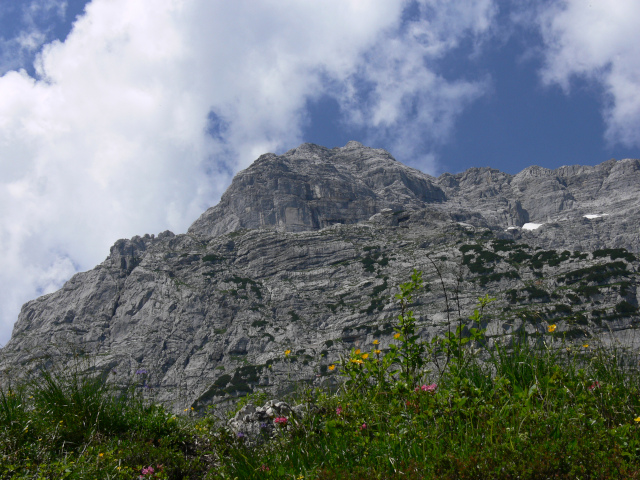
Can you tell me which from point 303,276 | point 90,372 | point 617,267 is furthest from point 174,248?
point 90,372

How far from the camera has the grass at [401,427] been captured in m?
3.35

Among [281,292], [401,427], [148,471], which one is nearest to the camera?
[401,427]

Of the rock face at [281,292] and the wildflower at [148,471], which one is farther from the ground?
the rock face at [281,292]

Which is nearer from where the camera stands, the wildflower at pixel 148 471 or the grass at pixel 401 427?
the grass at pixel 401 427

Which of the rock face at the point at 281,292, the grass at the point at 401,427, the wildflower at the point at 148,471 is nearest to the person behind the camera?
the grass at the point at 401,427

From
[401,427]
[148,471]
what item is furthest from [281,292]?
[401,427]

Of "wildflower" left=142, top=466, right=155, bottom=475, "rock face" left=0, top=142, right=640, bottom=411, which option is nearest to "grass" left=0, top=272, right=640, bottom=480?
"wildflower" left=142, top=466, right=155, bottom=475

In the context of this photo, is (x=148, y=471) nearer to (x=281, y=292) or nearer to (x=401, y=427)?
(x=401, y=427)

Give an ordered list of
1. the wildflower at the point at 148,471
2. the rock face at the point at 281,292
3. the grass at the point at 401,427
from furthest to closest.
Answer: the rock face at the point at 281,292 → the wildflower at the point at 148,471 → the grass at the point at 401,427

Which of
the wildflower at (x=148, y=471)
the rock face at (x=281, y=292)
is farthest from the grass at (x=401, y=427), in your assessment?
the rock face at (x=281, y=292)

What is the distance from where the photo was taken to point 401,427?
167 inches

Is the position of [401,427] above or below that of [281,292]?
below

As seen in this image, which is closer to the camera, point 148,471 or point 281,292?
point 148,471

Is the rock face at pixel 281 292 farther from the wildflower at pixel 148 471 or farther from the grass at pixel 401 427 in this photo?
the wildflower at pixel 148 471
